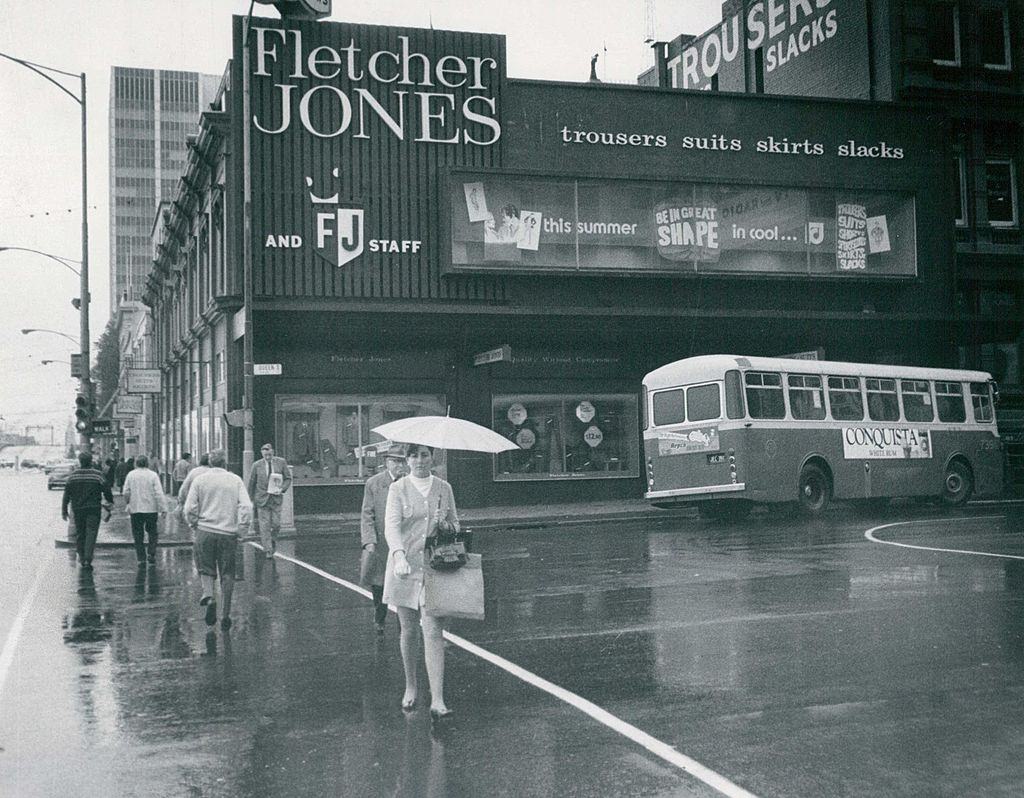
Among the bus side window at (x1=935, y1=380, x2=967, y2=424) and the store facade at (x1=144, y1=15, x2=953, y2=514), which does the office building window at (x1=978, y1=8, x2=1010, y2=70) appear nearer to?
the store facade at (x1=144, y1=15, x2=953, y2=514)

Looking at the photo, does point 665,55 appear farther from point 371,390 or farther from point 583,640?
point 583,640

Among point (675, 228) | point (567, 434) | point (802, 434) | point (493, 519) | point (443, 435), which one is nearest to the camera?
point (443, 435)

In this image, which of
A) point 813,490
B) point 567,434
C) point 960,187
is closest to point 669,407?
point 813,490

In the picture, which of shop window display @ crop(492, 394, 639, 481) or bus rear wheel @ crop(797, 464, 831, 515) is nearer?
bus rear wheel @ crop(797, 464, 831, 515)

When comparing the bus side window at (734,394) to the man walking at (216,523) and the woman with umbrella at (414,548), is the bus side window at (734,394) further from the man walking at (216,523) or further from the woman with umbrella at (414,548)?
the woman with umbrella at (414,548)

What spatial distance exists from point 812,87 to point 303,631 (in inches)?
1177

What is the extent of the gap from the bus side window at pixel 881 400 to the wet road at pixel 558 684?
961cm

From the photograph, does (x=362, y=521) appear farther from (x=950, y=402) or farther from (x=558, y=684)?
(x=950, y=402)

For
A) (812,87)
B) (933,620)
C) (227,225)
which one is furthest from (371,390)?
(933,620)

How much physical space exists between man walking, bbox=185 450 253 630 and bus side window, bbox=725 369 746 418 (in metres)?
12.8

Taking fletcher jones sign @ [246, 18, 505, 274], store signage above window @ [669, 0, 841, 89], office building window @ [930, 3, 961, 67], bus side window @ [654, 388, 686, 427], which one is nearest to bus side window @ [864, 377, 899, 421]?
bus side window @ [654, 388, 686, 427]

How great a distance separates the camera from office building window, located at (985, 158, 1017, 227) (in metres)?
32.7

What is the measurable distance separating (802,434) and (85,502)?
13.4m

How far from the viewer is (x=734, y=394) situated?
858 inches
